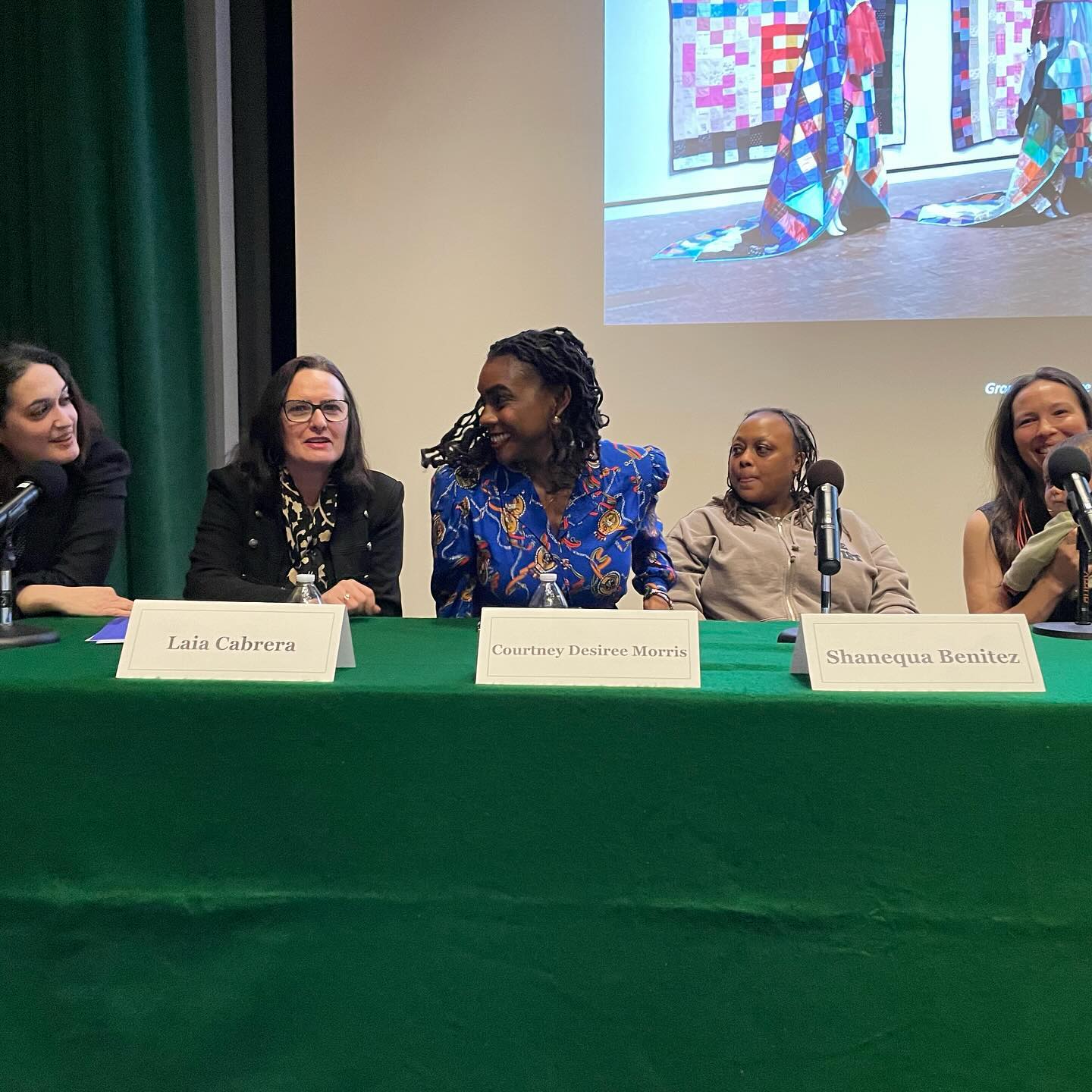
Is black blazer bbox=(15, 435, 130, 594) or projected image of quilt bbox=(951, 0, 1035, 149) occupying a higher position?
projected image of quilt bbox=(951, 0, 1035, 149)

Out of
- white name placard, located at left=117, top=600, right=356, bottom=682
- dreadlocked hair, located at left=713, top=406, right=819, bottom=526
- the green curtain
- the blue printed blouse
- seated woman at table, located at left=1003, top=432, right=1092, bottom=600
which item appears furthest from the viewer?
the green curtain

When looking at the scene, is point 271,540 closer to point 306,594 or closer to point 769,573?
point 306,594

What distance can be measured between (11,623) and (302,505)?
695 millimetres

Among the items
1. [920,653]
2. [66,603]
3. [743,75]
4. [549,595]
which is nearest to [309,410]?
[66,603]

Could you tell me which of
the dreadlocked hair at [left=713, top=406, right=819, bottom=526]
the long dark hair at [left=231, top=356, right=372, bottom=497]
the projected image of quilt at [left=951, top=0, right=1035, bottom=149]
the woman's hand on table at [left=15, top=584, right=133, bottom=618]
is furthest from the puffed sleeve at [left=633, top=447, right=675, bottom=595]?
the projected image of quilt at [left=951, top=0, right=1035, bottom=149]

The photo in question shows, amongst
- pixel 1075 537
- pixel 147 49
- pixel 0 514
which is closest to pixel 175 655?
pixel 0 514

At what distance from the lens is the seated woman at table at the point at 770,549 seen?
2.12 meters

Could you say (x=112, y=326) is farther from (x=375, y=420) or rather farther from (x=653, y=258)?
(x=653, y=258)

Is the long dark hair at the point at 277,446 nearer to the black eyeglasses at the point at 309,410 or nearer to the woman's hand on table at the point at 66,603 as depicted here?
the black eyeglasses at the point at 309,410

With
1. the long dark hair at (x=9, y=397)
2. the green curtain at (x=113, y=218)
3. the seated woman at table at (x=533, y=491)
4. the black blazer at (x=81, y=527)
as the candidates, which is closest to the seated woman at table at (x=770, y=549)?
the seated woman at table at (x=533, y=491)

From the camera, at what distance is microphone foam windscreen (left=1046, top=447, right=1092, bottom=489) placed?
1310 millimetres

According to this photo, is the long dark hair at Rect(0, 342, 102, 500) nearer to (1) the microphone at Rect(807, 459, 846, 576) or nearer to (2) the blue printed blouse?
(2) the blue printed blouse

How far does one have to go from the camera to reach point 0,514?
124 centimetres

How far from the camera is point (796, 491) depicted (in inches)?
90.7
